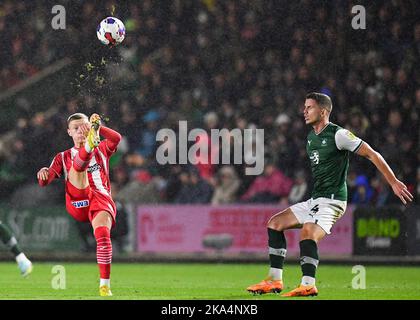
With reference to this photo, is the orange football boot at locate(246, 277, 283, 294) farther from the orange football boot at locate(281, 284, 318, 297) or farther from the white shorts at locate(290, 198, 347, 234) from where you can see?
the white shorts at locate(290, 198, 347, 234)

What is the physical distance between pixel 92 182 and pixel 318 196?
2.26 m

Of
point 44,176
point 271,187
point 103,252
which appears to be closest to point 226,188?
point 271,187

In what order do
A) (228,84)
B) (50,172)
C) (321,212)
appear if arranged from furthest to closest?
1. (228,84)
2. (50,172)
3. (321,212)

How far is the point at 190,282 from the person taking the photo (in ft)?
42.2

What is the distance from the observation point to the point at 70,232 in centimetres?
1711

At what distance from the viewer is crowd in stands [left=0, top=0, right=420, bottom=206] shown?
17.1m

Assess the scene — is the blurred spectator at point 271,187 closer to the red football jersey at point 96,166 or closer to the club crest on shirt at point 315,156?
the club crest on shirt at point 315,156

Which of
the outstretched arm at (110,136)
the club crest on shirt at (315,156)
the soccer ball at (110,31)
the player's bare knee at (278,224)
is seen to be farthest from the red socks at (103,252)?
the soccer ball at (110,31)

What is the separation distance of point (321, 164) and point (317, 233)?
28.4 inches

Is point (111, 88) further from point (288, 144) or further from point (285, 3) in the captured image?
point (285, 3)

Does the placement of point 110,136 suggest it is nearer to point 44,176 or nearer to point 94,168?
point 94,168

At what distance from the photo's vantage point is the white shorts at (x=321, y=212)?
10273 millimetres
